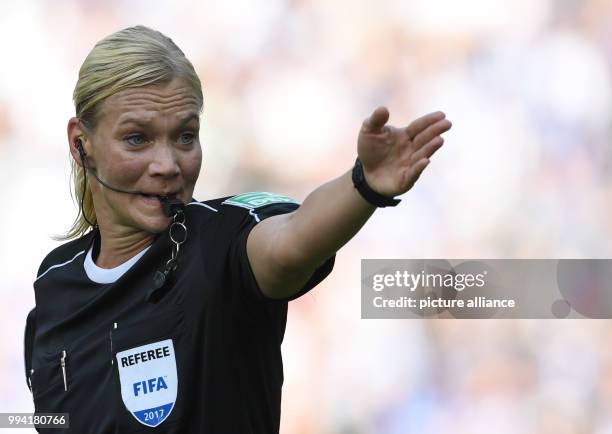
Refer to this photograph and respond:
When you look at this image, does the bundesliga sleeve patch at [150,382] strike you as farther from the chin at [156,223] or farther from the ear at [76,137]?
the ear at [76,137]

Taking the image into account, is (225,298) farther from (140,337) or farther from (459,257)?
(459,257)

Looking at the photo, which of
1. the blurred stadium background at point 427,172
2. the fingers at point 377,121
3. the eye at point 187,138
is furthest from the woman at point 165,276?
the blurred stadium background at point 427,172

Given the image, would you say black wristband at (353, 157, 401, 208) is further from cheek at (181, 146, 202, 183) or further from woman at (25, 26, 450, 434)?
cheek at (181, 146, 202, 183)

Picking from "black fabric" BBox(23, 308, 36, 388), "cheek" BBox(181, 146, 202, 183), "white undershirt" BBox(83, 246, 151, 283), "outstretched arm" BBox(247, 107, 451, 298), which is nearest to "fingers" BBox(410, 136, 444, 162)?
"outstretched arm" BBox(247, 107, 451, 298)

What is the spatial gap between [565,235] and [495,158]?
319 mm

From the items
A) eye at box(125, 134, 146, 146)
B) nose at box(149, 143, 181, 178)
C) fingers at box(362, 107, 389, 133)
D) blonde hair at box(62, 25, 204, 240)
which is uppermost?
blonde hair at box(62, 25, 204, 240)

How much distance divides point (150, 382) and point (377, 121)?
0.62 meters

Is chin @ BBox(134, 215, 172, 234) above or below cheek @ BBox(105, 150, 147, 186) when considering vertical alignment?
below

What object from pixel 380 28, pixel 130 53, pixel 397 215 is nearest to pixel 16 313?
pixel 397 215

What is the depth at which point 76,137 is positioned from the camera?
6.33ft

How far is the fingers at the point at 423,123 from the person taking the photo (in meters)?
1.40

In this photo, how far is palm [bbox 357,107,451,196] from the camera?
1.41 m

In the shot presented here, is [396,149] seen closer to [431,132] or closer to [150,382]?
[431,132]

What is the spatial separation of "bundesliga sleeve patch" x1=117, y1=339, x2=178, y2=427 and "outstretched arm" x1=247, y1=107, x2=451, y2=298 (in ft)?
0.78
